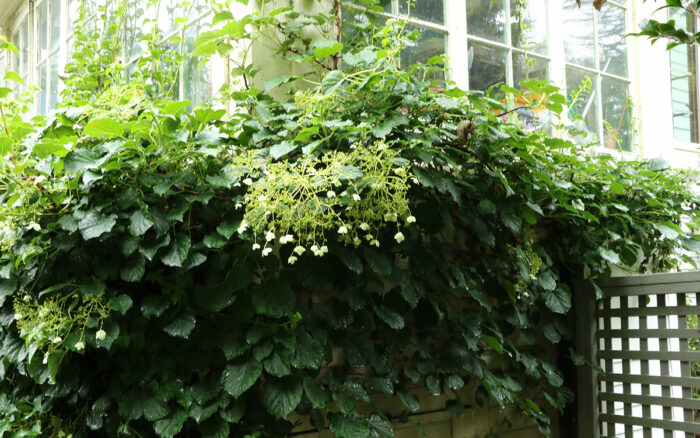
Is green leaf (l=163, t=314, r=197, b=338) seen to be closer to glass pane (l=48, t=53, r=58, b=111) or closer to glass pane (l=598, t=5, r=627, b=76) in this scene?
glass pane (l=598, t=5, r=627, b=76)

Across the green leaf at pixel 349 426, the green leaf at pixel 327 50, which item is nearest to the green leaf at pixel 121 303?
the green leaf at pixel 349 426

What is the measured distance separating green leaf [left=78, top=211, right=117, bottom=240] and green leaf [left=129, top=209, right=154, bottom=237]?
0.05m

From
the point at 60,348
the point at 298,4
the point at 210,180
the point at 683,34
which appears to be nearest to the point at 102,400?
the point at 60,348

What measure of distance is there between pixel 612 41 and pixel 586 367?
186 cm

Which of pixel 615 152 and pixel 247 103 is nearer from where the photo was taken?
pixel 247 103

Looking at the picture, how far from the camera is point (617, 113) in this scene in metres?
3.49

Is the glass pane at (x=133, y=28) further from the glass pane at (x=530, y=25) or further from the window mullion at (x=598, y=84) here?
the window mullion at (x=598, y=84)

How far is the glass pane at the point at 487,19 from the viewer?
9.38 feet

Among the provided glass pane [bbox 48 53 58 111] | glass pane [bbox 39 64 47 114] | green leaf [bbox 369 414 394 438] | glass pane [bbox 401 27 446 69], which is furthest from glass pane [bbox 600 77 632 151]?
glass pane [bbox 39 64 47 114]

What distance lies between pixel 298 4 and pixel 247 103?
46cm

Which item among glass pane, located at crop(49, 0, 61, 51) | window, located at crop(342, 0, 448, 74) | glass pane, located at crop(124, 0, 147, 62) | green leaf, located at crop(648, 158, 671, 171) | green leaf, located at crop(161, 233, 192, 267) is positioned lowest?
green leaf, located at crop(161, 233, 192, 267)

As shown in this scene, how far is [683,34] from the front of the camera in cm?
121

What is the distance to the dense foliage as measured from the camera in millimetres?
1654

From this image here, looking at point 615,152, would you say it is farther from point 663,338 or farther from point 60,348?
→ point 60,348
